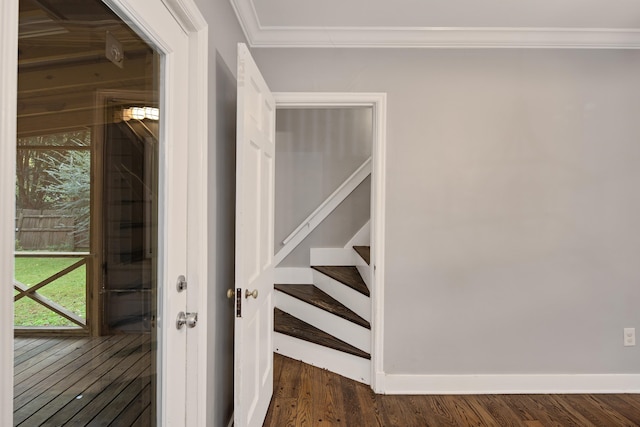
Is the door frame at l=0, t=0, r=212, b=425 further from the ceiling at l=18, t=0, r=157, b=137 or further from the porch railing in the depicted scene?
the porch railing

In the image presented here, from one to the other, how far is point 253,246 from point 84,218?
3.16 ft

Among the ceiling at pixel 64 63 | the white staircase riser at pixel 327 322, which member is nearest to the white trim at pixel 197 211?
the ceiling at pixel 64 63

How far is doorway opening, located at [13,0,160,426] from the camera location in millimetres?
742

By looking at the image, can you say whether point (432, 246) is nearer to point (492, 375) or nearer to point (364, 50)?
point (492, 375)

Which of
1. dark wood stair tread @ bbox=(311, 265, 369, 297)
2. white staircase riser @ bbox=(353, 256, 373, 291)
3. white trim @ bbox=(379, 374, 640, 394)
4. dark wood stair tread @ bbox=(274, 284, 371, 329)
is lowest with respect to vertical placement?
white trim @ bbox=(379, 374, 640, 394)

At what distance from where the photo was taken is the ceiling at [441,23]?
209 centimetres

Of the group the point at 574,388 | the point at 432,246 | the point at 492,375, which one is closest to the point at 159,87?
the point at 432,246

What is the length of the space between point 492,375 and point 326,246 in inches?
72.0

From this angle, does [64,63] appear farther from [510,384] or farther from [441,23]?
[510,384]

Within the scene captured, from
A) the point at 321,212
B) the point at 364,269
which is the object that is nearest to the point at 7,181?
the point at 364,269

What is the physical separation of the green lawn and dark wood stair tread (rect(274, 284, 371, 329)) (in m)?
2.03

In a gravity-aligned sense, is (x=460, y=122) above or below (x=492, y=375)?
above

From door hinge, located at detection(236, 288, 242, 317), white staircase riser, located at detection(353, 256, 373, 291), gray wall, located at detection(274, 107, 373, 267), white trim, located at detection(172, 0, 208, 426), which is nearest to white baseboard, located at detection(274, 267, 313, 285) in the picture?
gray wall, located at detection(274, 107, 373, 267)

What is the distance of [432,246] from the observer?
247 centimetres
